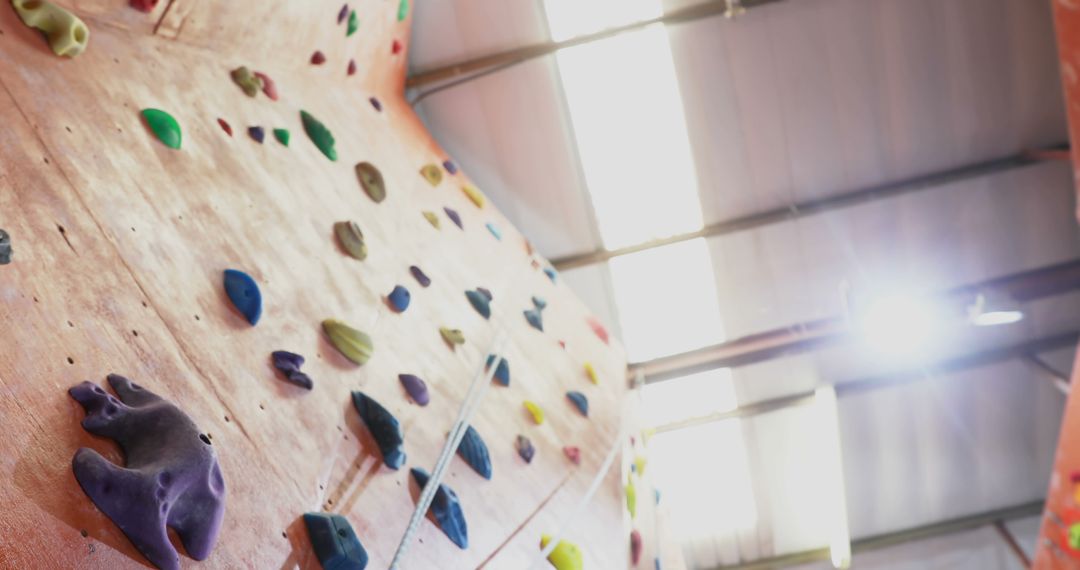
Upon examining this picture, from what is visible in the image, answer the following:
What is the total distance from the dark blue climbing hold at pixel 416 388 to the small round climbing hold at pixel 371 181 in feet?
2.81

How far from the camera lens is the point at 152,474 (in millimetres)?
1305

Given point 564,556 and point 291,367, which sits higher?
point 564,556

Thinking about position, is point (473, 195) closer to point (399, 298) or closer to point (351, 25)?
Answer: point (351, 25)

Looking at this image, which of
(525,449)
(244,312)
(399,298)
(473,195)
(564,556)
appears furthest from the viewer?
(473,195)

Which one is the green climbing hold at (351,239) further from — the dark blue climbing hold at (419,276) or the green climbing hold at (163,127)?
the green climbing hold at (163,127)

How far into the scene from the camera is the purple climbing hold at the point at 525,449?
268cm

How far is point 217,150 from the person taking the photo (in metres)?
2.20

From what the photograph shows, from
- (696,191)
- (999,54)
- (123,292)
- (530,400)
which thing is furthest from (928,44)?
(123,292)

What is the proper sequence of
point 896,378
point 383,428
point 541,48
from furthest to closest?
point 896,378 → point 541,48 → point 383,428

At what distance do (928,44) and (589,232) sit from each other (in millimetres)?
2171

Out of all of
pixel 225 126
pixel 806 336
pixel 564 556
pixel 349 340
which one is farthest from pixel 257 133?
pixel 806 336

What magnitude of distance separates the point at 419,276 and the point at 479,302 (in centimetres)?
41

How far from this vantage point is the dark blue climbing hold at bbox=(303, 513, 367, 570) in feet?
5.17

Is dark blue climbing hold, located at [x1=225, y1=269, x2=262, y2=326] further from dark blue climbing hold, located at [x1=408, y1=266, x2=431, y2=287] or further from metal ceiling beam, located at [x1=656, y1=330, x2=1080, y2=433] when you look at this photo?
metal ceiling beam, located at [x1=656, y1=330, x2=1080, y2=433]
